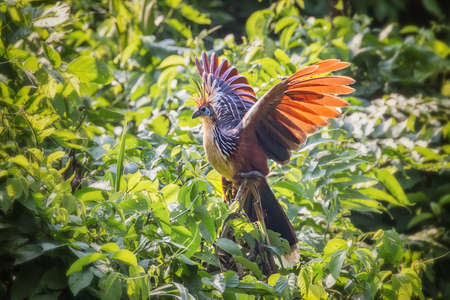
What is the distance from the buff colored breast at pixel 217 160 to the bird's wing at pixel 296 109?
0.10 metres

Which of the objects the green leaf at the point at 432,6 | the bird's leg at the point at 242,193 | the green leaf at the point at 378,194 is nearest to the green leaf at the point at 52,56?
the bird's leg at the point at 242,193

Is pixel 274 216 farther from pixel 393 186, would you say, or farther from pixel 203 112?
pixel 393 186

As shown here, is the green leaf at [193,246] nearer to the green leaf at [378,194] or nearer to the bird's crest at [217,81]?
the bird's crest at [217,81]

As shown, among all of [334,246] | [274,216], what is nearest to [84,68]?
[274,216]

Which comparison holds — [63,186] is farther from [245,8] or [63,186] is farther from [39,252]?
[245,8]

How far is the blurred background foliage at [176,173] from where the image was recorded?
3.09ft

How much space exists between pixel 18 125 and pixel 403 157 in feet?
5.06

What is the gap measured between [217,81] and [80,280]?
743mm

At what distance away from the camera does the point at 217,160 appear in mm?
1210

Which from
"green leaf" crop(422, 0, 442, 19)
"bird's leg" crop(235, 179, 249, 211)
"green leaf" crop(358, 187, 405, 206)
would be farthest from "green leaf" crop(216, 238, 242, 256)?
"green leaf" crop(422, 0, 442, 19)

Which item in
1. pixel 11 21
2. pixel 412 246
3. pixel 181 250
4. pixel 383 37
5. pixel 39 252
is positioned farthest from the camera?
pixel 383 37

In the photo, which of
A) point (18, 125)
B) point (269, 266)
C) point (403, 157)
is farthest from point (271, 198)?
point (403, 157)

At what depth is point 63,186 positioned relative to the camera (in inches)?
35.5

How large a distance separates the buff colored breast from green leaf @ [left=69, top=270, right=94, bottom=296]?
1.52ft
